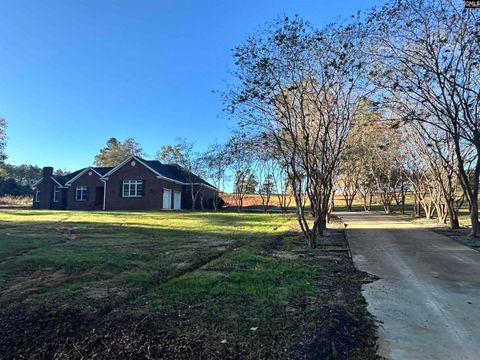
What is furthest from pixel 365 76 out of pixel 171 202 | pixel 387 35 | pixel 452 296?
pixel 171 202

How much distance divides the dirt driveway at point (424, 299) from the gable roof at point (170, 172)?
2686 centimetres

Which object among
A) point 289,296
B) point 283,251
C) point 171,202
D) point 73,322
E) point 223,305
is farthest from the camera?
point 171,202

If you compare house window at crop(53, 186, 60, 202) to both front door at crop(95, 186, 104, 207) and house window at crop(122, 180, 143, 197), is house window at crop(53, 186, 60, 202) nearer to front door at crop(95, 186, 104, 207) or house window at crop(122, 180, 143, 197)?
front door at crop(95, 186, 104, 207)

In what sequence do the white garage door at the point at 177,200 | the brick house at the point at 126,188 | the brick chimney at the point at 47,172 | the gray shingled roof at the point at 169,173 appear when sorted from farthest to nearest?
the brick chimney at the point at 47,172
the white garage door at the point at 177,200
the gray shingled roof at the point at 169,173
the brick house at the point at 126,188

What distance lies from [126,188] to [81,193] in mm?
6063

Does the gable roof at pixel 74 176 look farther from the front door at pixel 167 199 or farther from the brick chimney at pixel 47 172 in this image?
the front door at pixel 167 199

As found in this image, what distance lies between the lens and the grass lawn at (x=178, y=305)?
4.07 m

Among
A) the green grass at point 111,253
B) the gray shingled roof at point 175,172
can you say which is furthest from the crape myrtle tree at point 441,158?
the gray shingled roof at point 175,172

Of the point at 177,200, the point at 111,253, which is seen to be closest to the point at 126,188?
the point at 177,200

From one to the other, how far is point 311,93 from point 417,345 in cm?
994

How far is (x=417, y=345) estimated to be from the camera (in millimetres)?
4258

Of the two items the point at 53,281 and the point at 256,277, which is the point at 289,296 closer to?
the point at 256,277

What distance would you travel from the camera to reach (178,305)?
17.9 feet

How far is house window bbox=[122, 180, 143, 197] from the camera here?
36312 millimetres
